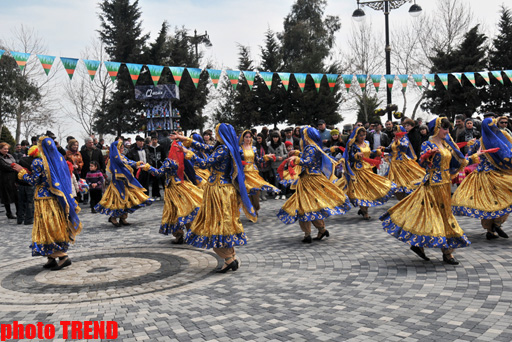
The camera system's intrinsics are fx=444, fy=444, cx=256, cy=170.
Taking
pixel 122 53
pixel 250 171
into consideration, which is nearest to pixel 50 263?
pixel 250 171

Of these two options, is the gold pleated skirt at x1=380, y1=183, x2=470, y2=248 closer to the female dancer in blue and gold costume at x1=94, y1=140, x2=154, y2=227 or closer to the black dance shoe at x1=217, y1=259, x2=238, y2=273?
the black dance shoe at x1=217, y1=259, x2=238, y2=273

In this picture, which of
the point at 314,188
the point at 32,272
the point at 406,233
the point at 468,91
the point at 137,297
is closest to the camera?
the point at 137,297

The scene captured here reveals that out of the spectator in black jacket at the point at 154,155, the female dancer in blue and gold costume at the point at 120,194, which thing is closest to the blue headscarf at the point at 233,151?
the female dancer in blue and gold costume at the point at 120,194

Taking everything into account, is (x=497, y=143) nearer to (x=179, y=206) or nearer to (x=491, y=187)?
(x=491, y=187)

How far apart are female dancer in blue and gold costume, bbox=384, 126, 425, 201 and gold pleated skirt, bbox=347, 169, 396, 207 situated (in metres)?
0.92

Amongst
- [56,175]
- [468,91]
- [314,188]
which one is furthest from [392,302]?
[468,91]

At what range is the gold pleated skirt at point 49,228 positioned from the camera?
6809mm

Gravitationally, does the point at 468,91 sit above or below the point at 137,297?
above

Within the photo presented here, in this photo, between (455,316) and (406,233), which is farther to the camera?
(406,233)

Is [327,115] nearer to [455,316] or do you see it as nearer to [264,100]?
[264,100]

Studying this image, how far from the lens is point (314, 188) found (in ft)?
27.3

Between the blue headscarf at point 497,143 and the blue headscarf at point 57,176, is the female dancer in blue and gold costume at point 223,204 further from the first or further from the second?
the blue headscarf at point 497,143

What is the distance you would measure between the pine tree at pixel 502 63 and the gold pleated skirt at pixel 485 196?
28.9m

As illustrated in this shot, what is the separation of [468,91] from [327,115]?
10.8 metres
